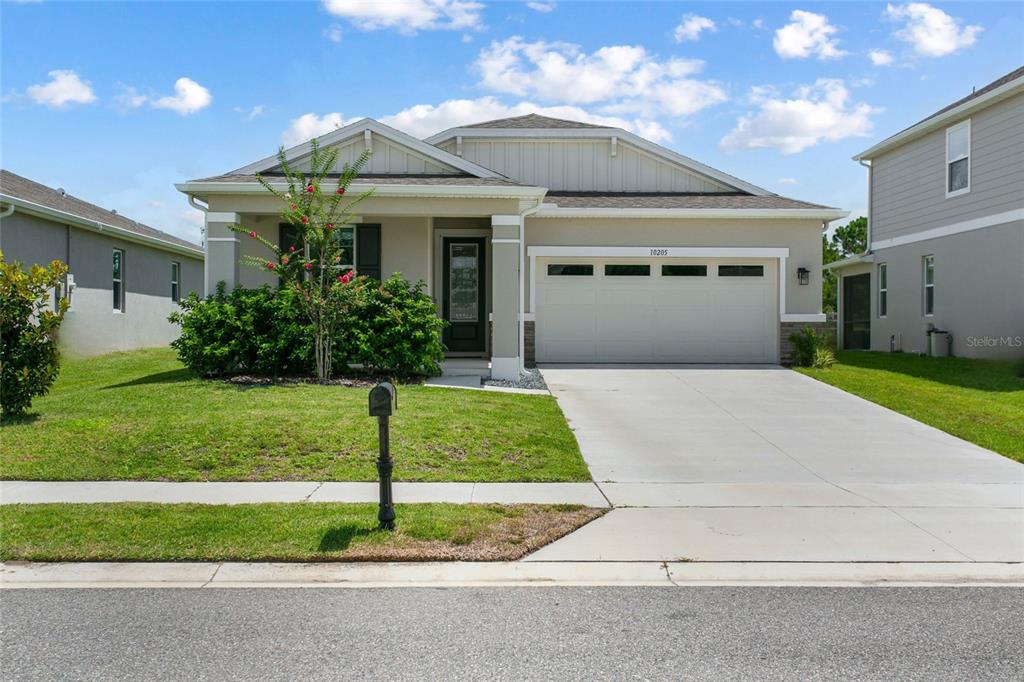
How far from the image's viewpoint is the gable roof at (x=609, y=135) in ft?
62.3

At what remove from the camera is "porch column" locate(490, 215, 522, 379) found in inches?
576

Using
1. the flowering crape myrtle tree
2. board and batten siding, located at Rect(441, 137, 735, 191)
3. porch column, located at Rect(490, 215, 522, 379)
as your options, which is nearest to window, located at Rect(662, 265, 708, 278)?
board and batten siding, located at Rect(441, 137, 735, 191)

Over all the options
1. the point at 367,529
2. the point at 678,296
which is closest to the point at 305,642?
the point at 367,529

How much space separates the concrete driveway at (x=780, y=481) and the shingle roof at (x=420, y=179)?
3998mm

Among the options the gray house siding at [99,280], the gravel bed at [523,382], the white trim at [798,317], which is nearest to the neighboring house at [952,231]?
the white trim at [798,317]

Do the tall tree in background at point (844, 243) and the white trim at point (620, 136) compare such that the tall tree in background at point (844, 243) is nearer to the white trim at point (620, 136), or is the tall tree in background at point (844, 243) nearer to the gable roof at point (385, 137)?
the white trim at point (620, 136)

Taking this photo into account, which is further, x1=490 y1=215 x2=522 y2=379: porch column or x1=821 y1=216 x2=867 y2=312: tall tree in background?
x1=821 y1=216 x2=867 y2=312: tall tree in background

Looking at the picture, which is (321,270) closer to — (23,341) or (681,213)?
(23,341)

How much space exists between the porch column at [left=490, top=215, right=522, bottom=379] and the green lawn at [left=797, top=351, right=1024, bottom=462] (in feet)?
20.3

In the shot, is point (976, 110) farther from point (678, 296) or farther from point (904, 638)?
point (904, 638)

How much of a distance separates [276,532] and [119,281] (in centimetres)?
1870

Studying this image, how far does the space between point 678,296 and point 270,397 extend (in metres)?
10.0

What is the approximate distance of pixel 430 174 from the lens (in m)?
15.5

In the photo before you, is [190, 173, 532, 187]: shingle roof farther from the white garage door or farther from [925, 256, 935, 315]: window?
[925, 256, 935, 315]: window
